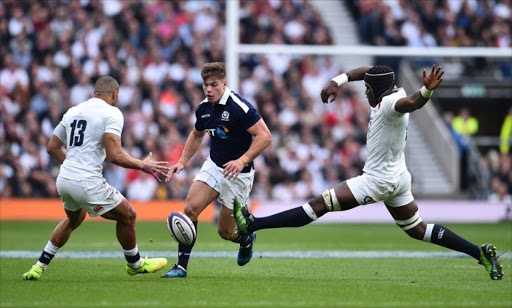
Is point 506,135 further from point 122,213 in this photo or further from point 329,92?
point 122,213

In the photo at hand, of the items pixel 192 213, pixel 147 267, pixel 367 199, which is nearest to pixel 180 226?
pixel 192 213

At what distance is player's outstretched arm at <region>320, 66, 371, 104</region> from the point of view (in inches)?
391

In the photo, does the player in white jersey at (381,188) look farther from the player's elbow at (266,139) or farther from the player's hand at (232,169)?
the player's elbow at (266,139)

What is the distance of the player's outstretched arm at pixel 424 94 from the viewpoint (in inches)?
348

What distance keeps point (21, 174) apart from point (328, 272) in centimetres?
1284

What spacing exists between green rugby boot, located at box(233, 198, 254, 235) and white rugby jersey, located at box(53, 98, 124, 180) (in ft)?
4.60

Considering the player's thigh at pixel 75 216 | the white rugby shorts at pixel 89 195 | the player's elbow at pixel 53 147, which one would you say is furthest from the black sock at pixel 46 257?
the player's elbow at pixel 53 147

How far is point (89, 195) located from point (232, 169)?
147cm

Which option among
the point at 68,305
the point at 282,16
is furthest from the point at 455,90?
the point at 68,305

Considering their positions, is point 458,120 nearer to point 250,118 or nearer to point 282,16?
point 282,16

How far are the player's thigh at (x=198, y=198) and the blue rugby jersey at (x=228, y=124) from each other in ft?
1.02

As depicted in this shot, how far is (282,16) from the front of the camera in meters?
26.0

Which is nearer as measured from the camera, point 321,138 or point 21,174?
point 21,174

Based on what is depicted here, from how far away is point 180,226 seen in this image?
9461 millimetres
